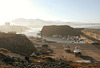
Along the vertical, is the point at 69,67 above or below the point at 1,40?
below

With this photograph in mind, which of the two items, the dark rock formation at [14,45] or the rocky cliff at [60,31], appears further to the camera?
the rocky cliff at [60,31]

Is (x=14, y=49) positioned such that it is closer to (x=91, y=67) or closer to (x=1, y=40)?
(x=1, y=40)

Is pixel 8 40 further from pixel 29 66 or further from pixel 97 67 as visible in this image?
pixel 97 67

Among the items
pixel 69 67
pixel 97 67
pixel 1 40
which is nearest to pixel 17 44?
pixel 1 40

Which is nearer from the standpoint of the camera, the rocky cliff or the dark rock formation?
the dark rock formation

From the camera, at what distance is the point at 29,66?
15461 millimetres

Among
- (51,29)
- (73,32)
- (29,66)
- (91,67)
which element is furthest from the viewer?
(51,29)

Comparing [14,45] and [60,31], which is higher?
[60,31]

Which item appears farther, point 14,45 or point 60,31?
point 60,31

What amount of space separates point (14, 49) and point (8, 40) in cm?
380

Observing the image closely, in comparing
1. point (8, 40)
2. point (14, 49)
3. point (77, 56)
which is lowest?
point (77, 56)

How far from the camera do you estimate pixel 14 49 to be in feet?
93.2

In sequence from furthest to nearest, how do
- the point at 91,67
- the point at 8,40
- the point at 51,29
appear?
1. the point at 51,29
2. the point at 8,40
3. the point at 91,67

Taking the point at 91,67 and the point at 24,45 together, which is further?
the point at 24,45
